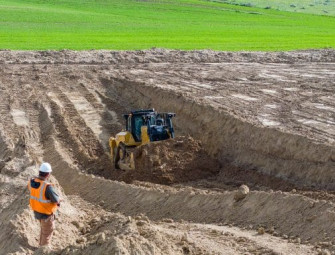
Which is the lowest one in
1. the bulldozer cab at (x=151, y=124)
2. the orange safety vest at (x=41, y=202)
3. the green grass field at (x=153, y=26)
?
the green grass field at (x=153, y=26)

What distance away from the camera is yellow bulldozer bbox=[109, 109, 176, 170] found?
19.8 m

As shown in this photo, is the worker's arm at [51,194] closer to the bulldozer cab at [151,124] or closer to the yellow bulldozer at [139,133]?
the yellow bulldozer at [139,133]

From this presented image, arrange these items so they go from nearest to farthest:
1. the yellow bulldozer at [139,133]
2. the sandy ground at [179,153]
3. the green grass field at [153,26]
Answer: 1. the sandy ground at [179,153]
2. the yellow bulldozer at [139,133]
3. the green grass field at [153,26]

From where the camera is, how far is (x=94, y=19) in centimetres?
5950

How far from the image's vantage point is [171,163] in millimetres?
19578

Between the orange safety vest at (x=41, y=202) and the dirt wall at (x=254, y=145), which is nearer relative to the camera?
the orange safety vest at (x=41, y=202)

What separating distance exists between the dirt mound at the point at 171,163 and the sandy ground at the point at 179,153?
4 centimetres

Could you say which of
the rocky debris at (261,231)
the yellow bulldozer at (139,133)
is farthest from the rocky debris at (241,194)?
the yellow bulldozer at (139,133)

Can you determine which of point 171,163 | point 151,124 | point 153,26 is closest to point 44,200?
point 171,163

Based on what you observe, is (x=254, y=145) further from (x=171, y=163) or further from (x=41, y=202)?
(x=41, y=202)

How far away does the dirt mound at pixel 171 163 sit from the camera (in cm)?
1923

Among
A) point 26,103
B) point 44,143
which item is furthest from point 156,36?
point 44,143

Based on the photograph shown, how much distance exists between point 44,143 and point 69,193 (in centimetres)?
490

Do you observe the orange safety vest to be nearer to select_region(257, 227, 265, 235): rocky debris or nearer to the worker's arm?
the worker's arm
